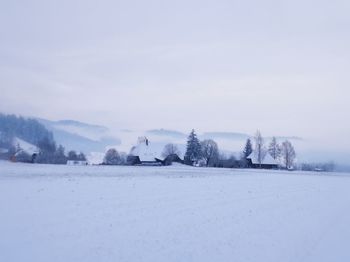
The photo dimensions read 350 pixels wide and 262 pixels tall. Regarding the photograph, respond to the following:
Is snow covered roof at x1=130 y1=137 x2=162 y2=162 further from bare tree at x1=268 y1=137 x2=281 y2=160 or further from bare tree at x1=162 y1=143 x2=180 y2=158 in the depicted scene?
bare tree at x1=268 y1=137 x2=281 y2=160

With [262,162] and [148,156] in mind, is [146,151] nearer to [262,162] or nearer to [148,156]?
[148,156]

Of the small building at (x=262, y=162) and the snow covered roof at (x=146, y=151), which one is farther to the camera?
the small building at (x=262, y=162)

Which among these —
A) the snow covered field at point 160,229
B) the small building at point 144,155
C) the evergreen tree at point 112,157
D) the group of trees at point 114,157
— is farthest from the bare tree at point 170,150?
the snow covered field at point 160,229

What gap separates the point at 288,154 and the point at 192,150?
120 feet

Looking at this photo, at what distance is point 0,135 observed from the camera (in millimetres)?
165500

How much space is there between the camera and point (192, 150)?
350 feet

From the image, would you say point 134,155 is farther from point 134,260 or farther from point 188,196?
point 134,260

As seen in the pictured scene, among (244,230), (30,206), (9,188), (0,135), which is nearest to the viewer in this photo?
(244,230)

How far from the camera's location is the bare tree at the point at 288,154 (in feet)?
405

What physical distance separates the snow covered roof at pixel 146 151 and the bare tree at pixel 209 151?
14.8 metres

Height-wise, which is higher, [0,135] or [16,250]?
[0,135]

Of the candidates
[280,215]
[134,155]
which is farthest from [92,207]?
[134,155]

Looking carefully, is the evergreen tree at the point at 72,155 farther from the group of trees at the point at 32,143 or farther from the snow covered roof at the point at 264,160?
the snow covered roof at the point at 264,160

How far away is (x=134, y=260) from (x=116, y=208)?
6.72m
